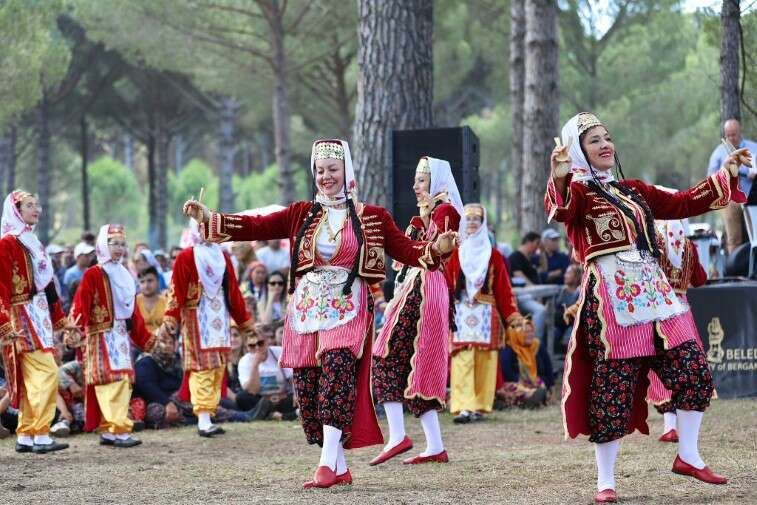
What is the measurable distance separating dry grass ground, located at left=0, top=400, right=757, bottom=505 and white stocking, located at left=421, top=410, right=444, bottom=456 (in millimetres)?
150

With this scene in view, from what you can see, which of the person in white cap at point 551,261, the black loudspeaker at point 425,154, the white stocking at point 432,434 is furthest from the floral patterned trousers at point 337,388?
the person in white cap at point 551,261

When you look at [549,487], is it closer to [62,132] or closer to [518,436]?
[518,436]

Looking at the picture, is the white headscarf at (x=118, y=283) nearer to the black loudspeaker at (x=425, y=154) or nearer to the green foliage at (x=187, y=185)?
the black loudspeaker at (x=425, y=154)

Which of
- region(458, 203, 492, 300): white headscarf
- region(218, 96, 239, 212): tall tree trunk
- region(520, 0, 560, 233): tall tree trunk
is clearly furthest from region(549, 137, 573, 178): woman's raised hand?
region(218, 96, 239, 212): tall tree trunk

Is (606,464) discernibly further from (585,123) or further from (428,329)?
Answer: (428,329)

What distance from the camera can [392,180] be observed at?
430 inches

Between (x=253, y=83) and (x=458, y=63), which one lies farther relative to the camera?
(x=458, y=63)

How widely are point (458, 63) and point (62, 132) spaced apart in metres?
13.6

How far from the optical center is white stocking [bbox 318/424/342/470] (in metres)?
6.63

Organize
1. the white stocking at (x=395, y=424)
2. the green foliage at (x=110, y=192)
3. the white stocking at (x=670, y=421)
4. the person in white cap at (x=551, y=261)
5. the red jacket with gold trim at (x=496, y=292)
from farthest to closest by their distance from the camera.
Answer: the green foliage at (x=110, y=192)
the person in white cap at (x=551, y=261)
the red jacket with gold trim at (x=496, y=292)
the white stocking at (x=670, y=421)
the white stocking at (x=395, y=424)

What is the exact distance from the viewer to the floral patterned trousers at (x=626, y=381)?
591 centimetres

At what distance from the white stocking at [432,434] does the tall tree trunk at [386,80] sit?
4643mm

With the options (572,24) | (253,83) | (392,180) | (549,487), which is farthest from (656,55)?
(549,487)

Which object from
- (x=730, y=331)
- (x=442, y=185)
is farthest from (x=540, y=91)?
(x=442, y=185)
